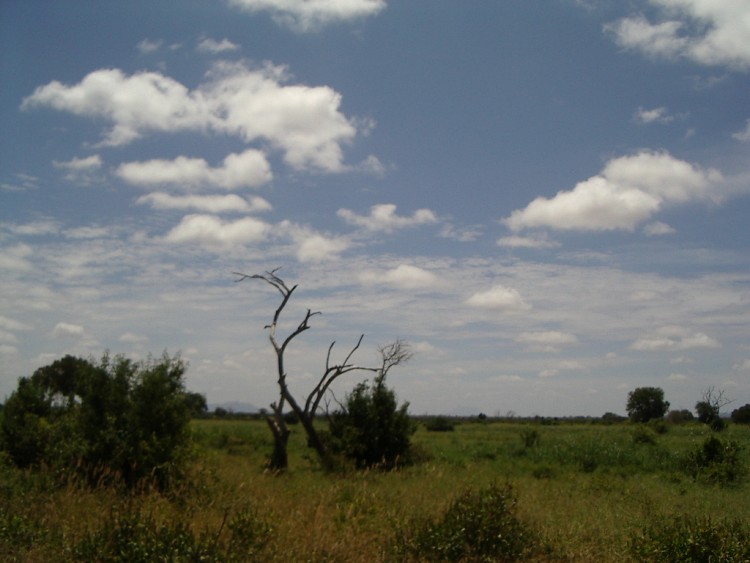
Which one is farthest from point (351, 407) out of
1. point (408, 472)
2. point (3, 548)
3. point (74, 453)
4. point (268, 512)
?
point (3, 548)

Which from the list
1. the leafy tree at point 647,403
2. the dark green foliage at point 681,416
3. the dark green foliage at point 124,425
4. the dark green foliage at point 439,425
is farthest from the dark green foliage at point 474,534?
the leafy tree at point 647,403

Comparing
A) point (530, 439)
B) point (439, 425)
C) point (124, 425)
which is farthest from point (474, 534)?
point (439, 425)

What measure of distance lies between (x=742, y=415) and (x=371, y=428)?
53.5 metres

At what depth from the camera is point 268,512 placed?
984cm

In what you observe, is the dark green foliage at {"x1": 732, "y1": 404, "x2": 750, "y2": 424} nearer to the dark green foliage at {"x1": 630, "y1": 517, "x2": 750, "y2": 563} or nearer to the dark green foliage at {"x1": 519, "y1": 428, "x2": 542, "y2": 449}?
the dark green foliage at {"x1": 519, "y1": 428, "x2": 542, "y2": 449}

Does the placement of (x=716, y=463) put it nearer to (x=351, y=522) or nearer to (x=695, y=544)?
(x=695, y=544)

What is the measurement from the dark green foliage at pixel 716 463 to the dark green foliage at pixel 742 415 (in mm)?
43514

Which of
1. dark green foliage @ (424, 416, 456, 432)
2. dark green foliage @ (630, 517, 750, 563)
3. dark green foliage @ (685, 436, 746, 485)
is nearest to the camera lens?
dark green foliage @ (630, 517, 750, 563)

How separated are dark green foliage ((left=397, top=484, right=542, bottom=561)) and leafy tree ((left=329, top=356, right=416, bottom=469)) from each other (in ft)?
49.5

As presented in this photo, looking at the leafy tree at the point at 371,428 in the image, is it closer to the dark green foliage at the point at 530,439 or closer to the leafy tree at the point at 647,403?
the dark green foliage at the point at 530,439

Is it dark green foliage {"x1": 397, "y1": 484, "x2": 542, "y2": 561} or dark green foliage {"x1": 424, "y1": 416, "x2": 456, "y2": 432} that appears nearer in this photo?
dark green foliage {"x1": 397, "y1": 484, "x2": 542, "y2": 561}

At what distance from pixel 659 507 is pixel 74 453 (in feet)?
45.7

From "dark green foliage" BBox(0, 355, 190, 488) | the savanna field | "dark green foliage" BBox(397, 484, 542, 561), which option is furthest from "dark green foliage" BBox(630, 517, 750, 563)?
"dark green foliage" BBox(0, 355, 190, 488)

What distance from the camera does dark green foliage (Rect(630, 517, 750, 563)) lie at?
9656mm
